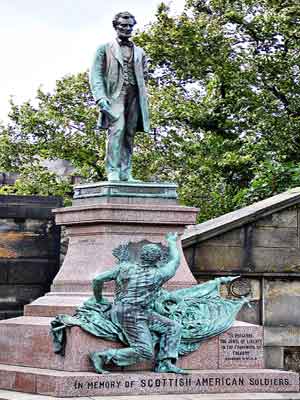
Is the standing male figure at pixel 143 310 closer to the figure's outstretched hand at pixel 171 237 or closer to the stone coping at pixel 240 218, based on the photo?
the figure's outstretched hand at pixel 171 237

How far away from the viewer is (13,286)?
1600 cm

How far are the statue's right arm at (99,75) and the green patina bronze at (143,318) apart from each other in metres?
2.25

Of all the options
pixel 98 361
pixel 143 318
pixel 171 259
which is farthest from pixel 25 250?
pixel 98 361

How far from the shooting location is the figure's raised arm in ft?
32.4

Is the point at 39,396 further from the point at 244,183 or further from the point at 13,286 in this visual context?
the point at 244,183

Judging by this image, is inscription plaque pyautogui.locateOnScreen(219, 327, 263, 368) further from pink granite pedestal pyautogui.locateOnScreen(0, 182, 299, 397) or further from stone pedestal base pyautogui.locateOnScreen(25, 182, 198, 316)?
stone pedestal base pyautogui.locateOnScreen(25, 182, 198, 316)

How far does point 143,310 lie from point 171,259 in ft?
2.31

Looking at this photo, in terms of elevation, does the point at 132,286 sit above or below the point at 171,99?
below

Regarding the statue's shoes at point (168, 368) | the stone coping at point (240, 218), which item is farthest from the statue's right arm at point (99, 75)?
the statue's shoes at point (168, 368)

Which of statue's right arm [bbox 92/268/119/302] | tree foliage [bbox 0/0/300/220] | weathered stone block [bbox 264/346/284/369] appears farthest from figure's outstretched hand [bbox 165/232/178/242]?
tree foliage [bbox 0/0/300/220]

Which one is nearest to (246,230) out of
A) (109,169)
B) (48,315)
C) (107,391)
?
(109,169)

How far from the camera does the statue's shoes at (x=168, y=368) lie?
955 cm

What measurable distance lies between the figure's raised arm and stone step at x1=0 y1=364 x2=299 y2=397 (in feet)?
3.67

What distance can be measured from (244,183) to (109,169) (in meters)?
11.8
